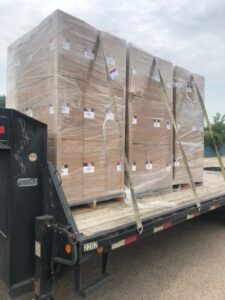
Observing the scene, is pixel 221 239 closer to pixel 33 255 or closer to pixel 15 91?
pixel 33 255

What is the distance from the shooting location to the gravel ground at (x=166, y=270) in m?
3.09

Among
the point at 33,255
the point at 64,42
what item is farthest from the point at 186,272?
the point at 64,42

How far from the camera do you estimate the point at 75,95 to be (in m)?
3.09

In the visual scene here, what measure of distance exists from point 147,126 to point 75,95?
1.36 m

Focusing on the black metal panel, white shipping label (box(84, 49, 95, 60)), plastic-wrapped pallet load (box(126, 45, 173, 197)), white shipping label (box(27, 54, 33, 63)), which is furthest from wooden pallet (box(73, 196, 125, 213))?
white shipping label (box(27, 54, 33, 63))

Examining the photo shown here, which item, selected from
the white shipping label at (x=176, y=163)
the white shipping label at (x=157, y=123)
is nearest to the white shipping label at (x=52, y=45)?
the white shipping label at (x=157, y=123)

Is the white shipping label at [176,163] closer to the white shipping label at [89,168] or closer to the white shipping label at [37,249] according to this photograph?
the white shipping label at [89,168]

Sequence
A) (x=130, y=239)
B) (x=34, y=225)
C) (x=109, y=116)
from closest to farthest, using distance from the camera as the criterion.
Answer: (x=34, y=225) → (x=130, y=239) → (x=109, y=116)

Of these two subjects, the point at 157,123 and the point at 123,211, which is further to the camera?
the point at 157,123

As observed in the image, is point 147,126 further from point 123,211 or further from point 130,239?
point 130,239

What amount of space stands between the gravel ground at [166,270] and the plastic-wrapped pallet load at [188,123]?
1.04 m

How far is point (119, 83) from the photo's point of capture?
11.8ft

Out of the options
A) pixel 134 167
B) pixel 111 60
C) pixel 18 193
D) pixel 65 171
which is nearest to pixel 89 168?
pixel 65 171

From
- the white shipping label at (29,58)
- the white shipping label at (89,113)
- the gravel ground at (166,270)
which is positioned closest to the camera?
the gravel ground at (166,270)
